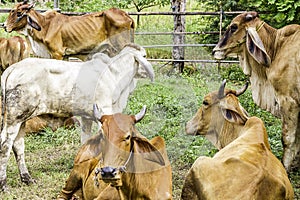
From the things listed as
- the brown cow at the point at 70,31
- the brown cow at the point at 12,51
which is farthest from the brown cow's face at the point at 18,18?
the brown cow at the point at 12,51

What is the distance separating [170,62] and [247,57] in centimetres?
564

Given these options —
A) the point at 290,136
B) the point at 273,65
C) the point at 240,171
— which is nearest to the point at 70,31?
the point at 273,65

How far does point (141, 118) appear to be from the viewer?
16.5 ft

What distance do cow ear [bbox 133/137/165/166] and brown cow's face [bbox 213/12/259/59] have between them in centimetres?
331

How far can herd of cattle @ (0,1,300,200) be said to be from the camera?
16.0 ft

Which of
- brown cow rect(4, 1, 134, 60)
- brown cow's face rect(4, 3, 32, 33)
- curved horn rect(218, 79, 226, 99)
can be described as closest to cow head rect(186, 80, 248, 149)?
curved horn rect(218, 79, 226, 99)

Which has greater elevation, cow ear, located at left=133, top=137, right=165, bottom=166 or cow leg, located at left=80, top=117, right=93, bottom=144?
cow ear, located at left=133, top=137, right=165, bottom=166

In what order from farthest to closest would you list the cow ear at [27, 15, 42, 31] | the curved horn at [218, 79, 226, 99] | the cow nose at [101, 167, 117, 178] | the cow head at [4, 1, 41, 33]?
1. the cow head at [4, 1, 41, 33]
2. the cow ear at [27, 15, 42, 31]
3. the curved horn at [218, 79, 226, 99]
4. the cow nose at [101, 167, 117, 178]

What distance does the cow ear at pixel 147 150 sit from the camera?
4.87 meters

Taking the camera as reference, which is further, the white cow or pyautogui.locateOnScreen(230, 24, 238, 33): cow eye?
pyautogui.locateOnScreen(230, 24, 238, 33): cow eye

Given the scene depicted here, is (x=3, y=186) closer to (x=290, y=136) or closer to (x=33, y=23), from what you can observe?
(x=290, y=136)

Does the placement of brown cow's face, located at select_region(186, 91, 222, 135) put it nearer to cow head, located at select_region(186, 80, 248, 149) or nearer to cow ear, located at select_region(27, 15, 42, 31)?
cow head, located at select_region(186, 80, 248, 149)

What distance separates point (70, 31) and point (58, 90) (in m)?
3.87

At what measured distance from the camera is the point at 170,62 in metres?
13.6
